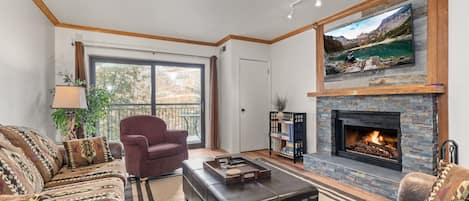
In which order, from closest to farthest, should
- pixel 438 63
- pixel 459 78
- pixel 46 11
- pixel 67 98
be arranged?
pixel 459 78 → pixel 438 63 → pixel 67 98 → pixel 46 11

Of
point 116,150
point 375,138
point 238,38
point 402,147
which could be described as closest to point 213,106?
point 238,38

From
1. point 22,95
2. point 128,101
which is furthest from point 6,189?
point 128,101

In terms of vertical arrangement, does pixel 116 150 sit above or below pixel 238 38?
below

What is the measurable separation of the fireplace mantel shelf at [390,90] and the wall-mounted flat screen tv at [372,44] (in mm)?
282

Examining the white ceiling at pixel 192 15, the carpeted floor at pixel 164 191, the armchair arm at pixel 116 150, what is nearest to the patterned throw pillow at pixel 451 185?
the carpeted floor at pixel 164 191

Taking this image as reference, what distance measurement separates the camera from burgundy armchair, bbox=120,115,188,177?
2.90 metres

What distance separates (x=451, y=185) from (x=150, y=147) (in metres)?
3.06

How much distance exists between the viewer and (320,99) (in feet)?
11.7

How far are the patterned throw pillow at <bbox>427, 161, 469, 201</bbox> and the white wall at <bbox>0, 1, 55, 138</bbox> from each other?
3316mm

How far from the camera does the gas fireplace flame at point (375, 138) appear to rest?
9.67 feet

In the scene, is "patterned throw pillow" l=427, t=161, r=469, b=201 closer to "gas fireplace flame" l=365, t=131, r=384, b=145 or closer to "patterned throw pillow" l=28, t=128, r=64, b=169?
"gas fireplace flame" l=365, t=131, r=384, b=145

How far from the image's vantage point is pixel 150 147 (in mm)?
3180

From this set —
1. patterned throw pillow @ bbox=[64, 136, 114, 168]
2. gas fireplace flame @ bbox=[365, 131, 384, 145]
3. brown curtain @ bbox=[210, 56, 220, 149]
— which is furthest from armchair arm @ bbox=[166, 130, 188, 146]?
gas fireplace flame @ bbox=[365, 131, 384, 145]

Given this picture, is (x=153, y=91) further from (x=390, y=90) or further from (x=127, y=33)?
(x=390, y=90)
